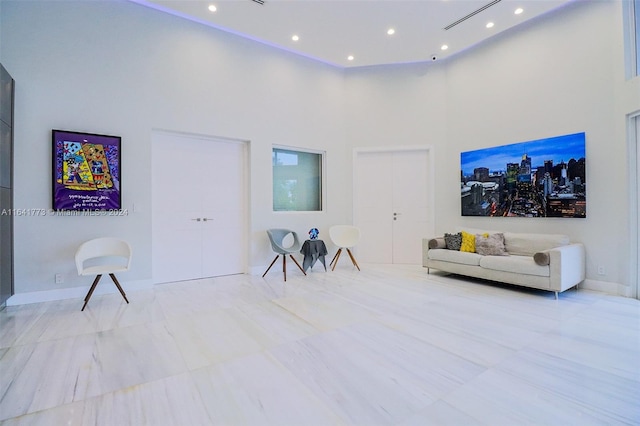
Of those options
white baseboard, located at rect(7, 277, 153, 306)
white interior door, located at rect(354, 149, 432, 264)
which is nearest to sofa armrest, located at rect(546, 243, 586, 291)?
white interior door, located at rect(354, 149, 432, 264)

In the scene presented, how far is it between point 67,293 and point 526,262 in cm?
618

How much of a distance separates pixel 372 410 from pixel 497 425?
66 centimetres

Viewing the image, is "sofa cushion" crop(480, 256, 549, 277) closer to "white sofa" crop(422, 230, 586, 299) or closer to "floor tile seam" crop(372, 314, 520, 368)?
"white sofa" crop(422, 230, 586, 299)

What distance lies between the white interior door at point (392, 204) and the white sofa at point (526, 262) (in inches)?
33.7

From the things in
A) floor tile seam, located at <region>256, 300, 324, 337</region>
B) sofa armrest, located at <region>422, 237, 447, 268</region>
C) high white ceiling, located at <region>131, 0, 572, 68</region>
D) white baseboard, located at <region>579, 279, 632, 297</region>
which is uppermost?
high white ceiling, located at <region>131, 0, 572, 68</region>

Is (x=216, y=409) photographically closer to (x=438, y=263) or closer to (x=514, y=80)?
(x=438, y=263)

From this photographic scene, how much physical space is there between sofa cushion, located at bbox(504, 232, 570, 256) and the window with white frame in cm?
347

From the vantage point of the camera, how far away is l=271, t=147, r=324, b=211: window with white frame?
5719 millimetres

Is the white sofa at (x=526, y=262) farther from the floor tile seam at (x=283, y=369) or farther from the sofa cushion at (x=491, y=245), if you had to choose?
the floor tile seam at (x=283, y=369)

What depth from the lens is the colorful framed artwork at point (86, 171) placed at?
3.76m

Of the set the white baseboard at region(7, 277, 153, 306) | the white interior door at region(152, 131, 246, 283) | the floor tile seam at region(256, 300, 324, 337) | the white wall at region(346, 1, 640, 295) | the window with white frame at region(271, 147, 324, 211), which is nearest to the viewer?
the floor tile seam at region(256, 300, 324, 337)

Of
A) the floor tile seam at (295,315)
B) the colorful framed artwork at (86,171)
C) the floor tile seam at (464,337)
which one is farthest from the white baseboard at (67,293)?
the floor tile seam at (464,337)

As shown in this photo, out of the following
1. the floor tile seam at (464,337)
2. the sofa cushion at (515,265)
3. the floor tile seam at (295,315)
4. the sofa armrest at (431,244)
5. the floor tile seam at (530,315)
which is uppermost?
the sofa armrest at (431,244)

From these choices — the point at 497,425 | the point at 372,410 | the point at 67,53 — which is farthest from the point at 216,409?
the point at 67,53
